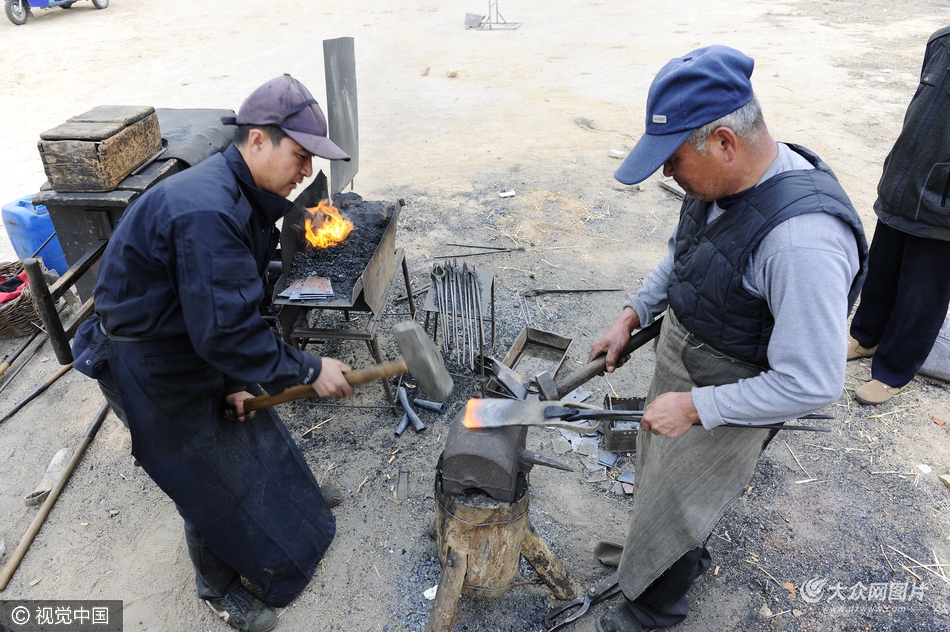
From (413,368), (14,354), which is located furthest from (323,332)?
(14,354)

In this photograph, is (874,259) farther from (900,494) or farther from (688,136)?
(688,136)

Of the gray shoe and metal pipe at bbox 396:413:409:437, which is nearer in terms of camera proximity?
the gray shoe

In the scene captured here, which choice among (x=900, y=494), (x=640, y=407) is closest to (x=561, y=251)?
(x=640, y=407)

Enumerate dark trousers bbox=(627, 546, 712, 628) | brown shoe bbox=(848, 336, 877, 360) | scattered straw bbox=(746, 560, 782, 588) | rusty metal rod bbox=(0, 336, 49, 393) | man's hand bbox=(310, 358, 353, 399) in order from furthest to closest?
brown shoe bbox=(848, 336, 877, 360) < rusty metal rod bbox=(0, 336, 49, 393) < scattered straw bbox=(746, 560, 782, 588) < dark trousers bbox=(627, 546, 712, 628) < man's hand bbox=(310, 358, 353, 399)

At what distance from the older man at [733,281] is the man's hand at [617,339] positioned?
38cm

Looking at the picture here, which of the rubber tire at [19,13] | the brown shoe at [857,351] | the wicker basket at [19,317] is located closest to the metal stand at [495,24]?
the rubber tire at [19,13]

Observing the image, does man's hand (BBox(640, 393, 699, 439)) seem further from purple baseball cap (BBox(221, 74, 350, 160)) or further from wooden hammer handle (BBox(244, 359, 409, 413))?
purple baseball cap (BBox(221, 74, 350, 160))

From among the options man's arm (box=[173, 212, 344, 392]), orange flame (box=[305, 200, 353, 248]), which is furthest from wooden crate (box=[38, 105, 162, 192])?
man's arm (box=[173, 212, 344, 392])

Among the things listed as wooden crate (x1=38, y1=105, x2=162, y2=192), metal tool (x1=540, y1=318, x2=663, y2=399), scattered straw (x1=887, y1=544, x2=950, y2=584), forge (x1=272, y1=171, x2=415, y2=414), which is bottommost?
scattered straw (x1=887, y1=544, x2=950, y2=584)

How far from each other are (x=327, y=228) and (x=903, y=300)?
418 cm

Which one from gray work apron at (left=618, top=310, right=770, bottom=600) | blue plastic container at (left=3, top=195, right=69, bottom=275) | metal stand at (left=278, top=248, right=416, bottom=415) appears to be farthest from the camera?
blue plastic container at (left=3, top=195, right=69, bottom=275)

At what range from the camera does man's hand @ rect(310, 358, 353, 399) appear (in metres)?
2.46

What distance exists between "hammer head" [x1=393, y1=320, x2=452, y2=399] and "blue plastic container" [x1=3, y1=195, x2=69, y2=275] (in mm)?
4748

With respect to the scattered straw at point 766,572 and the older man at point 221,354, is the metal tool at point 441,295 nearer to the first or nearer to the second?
the older man at point 221,354
